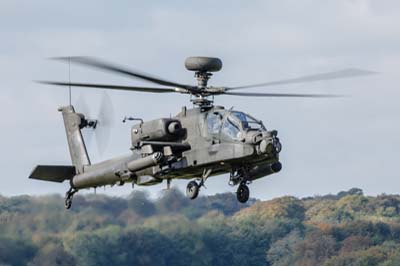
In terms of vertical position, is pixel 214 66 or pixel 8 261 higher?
pixel 214 66

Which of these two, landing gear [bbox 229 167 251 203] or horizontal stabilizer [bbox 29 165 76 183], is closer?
landing gear [bbox 229 167 251 203]

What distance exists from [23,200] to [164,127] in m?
13.5

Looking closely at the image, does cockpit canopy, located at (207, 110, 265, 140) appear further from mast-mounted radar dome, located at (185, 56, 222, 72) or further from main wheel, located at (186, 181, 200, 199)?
main wheel, located at (186, 181, 200, 199)

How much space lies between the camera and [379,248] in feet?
305

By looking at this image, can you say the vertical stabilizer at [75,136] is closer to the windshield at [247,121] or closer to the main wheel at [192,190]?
the main wheel at [192,190]

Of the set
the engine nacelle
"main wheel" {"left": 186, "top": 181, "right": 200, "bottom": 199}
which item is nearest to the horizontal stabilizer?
the engine nacelle

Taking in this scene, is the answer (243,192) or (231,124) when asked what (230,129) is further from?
(243,192)

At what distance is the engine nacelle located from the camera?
45.1 meters

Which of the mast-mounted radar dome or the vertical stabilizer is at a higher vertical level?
the mast-mounted radar dome

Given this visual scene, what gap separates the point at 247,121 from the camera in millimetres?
44344

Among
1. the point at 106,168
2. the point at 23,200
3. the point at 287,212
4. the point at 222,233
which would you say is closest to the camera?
the point at 106,168

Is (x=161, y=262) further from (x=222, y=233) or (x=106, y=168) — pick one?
(x=106, y=168)

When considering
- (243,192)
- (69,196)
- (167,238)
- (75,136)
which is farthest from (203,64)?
(167,238)

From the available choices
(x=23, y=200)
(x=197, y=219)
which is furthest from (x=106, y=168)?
(x=197, y=219)
